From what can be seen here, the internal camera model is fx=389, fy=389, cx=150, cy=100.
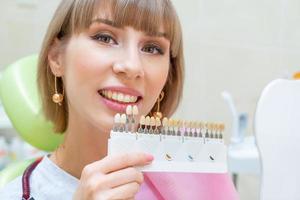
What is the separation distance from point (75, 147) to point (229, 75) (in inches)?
47.5

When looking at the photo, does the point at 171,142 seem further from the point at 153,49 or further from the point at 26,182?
the point at 26,182

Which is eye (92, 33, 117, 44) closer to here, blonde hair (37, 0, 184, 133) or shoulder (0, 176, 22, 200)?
blonde hair (37, 0, 184, 133)

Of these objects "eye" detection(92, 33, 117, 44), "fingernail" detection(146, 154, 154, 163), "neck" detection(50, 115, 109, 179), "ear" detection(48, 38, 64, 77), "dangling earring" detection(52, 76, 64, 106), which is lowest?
"neck" detection(50, 115, 109, 179)

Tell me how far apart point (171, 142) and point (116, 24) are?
0.26 meters

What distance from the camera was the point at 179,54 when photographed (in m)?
0.91

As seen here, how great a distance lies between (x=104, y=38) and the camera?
29.9 inches

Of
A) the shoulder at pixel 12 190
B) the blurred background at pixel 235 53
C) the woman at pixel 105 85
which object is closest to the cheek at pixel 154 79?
the woman at pixel 105 85

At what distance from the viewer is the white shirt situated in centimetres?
85

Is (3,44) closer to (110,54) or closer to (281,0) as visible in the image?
(110,54)

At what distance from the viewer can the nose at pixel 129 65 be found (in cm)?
71

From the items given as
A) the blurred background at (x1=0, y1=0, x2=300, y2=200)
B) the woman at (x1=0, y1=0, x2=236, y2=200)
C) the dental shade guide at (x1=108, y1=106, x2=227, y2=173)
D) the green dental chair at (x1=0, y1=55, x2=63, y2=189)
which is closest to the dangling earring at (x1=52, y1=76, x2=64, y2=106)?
the woman at (x1=0, y1=0, x2=236, y2=200)

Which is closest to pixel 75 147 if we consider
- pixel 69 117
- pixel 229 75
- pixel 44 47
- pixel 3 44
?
pixel 69 117

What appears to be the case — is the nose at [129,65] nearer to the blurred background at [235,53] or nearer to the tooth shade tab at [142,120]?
the tooth shade tab at [142,120]

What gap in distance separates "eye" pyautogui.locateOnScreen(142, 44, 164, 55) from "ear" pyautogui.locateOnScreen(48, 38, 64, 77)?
191 mm
